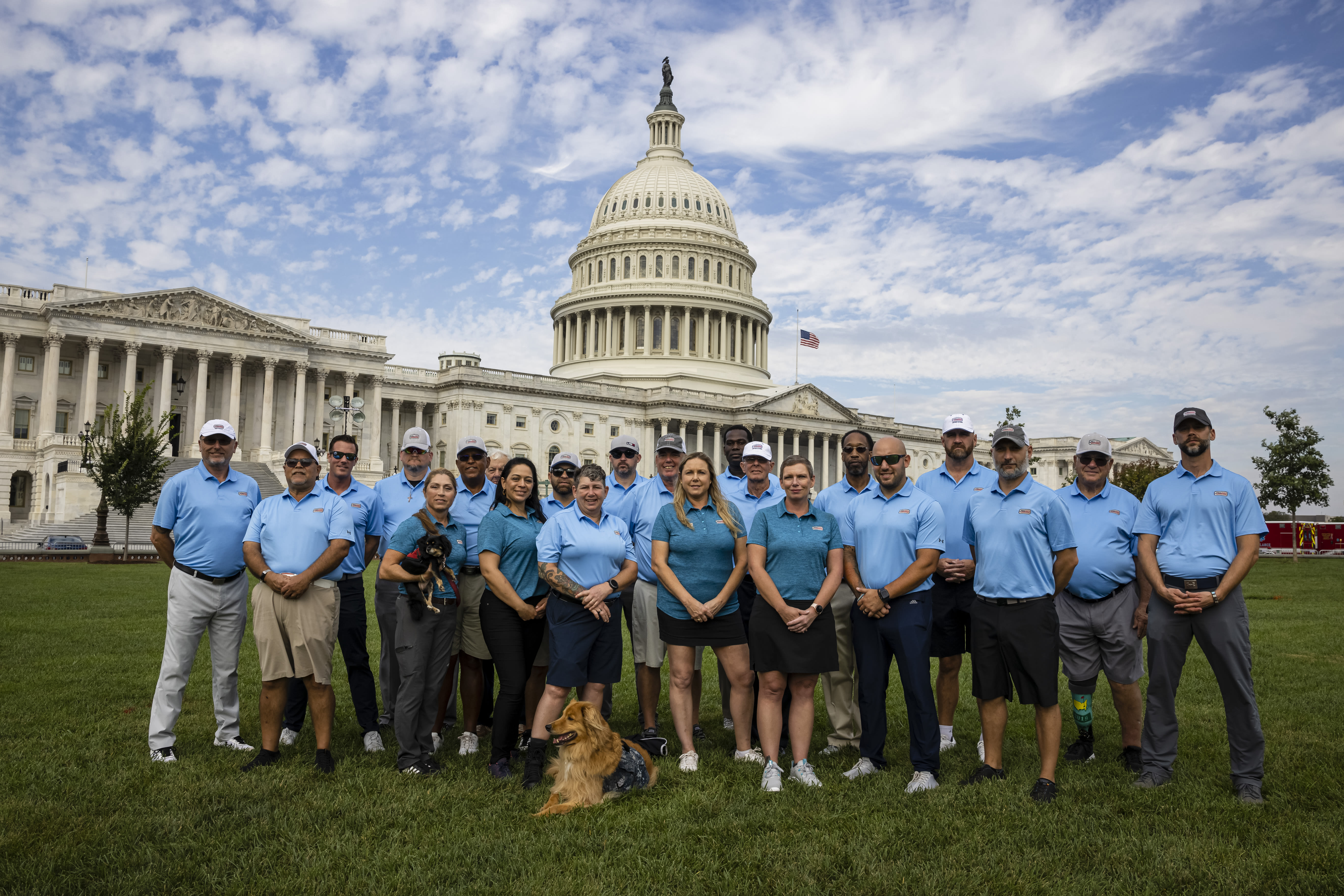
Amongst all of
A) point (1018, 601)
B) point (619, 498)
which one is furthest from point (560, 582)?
point (1018, 601)

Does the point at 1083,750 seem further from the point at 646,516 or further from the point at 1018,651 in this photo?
the point at 646,516

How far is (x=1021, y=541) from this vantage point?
7.63 meters

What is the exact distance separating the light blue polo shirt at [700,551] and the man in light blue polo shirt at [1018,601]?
80.6 inches

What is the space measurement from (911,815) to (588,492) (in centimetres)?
354

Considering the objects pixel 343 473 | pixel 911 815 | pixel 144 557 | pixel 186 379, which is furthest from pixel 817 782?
pixel 186 379

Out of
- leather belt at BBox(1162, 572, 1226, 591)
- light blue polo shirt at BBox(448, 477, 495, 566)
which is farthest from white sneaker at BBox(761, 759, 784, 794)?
leather belt at BBox(1162, 572, 1226, 591)

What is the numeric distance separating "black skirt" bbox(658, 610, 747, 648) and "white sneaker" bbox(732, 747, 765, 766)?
3.38 ft

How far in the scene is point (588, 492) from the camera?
7.98 m

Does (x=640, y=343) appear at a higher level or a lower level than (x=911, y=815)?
higher

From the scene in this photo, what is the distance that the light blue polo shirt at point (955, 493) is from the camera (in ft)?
28.5

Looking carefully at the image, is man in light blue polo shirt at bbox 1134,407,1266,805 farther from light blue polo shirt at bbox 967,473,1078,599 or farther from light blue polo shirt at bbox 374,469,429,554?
light blue polo shirt at bbox 374,469,429,554

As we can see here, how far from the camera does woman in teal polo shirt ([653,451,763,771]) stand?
26.3ft

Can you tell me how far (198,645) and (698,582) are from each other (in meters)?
4.62

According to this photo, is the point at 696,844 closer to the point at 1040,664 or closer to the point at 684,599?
the point at 684,599
